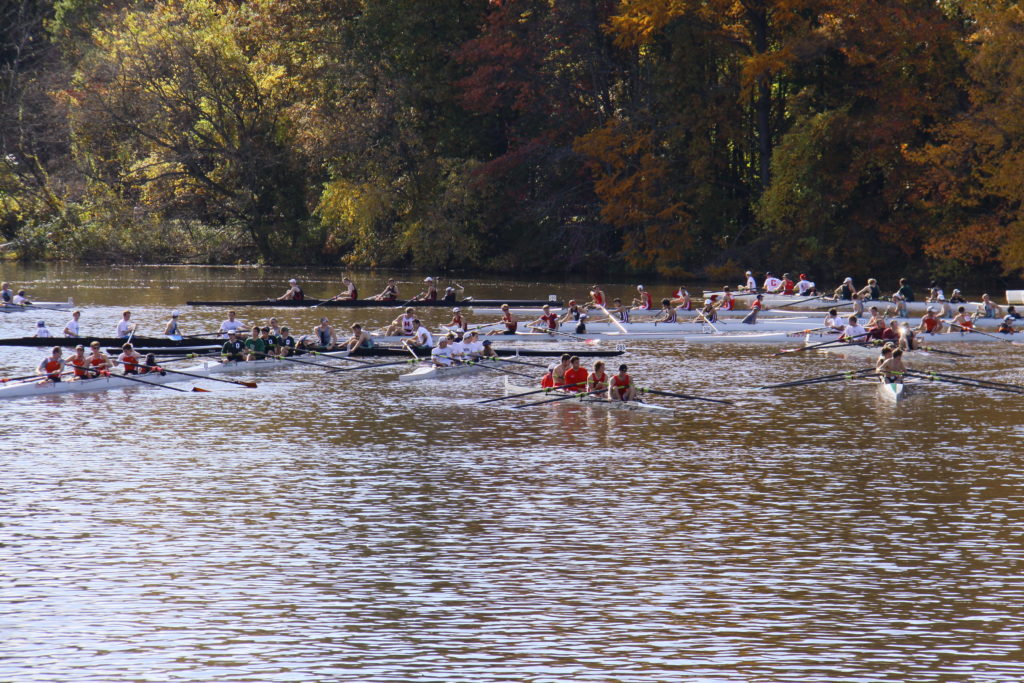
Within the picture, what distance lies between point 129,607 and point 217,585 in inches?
47.0

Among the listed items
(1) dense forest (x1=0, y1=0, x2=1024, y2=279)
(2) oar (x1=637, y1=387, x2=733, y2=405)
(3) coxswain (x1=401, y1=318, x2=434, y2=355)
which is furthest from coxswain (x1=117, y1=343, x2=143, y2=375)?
(1) dense forest (x1=0, y1=0, x2=1024, y2=279)

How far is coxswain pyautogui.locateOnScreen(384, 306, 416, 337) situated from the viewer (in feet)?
124

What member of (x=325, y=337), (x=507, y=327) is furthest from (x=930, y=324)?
(x=325, y=337)

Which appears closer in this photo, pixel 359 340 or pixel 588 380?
pixel 588 380

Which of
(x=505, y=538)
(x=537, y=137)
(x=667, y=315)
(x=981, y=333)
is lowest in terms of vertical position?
(x=505, y=538)

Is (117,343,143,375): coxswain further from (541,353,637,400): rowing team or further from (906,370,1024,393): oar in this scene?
(906,370,1024,393): oar

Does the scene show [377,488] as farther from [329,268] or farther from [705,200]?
[329,268]

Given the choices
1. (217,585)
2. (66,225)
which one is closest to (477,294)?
(66,225)

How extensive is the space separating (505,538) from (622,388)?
10.8 meters

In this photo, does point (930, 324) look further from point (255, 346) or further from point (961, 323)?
point (255, 346)

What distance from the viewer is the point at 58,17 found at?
86.3 metres

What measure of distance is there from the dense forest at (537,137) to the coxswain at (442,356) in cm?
2940

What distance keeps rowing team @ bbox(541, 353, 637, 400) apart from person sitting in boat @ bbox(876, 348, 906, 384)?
21.1ft

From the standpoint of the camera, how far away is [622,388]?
28219 millimetres
